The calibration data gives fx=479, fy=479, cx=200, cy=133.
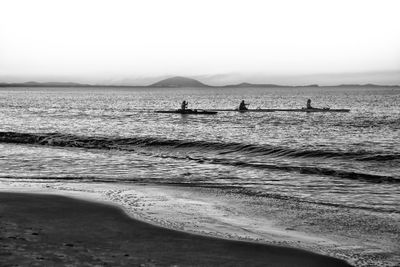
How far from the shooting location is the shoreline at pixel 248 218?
7.86 meters

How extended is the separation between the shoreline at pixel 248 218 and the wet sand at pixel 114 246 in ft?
1.41

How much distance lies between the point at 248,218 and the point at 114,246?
3.35m

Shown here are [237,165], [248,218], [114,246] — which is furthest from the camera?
[237,165]

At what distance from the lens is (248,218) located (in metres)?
9.84

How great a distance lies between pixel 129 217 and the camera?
9.52 m

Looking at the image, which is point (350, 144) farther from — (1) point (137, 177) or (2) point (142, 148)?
(1) point (137, 177)

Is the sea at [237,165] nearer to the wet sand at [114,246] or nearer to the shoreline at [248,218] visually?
the shoreline at [248,218]

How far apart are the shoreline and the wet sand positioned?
0.43m

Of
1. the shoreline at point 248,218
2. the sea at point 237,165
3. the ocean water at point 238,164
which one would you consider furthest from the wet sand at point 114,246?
the ocean water at point 238,164

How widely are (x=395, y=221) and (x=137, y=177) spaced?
27.1 ft

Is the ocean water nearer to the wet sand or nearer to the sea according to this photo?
the sea

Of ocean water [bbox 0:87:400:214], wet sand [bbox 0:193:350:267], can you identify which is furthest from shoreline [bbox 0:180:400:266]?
ocean water [bbox 0:87:400:214]

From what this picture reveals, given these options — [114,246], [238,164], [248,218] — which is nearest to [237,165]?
[238,164]

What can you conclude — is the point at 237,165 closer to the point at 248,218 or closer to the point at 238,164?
the point at 238,164
